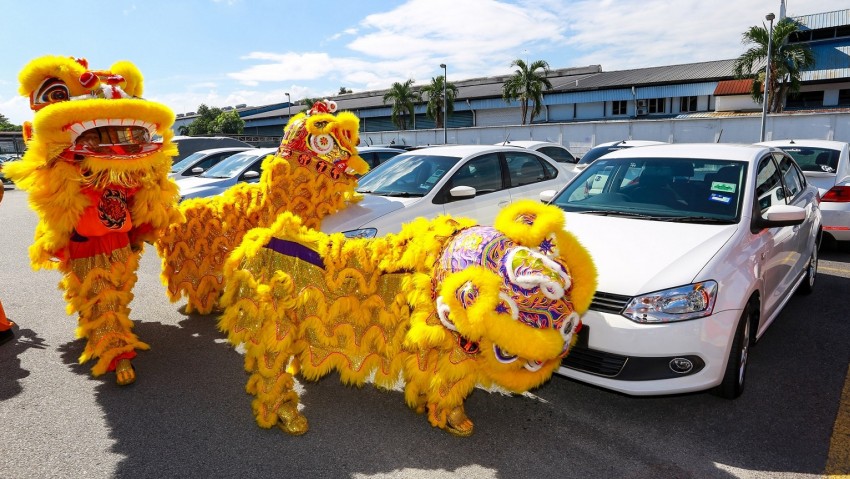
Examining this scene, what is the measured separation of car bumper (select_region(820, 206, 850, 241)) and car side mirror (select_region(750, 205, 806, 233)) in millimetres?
4264

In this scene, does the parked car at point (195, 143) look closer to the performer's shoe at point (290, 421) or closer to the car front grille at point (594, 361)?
the performer's shoe at point (290, 421)

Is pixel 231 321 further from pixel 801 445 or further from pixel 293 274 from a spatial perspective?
pixel 801 445

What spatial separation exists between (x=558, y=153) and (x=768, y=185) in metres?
8.26

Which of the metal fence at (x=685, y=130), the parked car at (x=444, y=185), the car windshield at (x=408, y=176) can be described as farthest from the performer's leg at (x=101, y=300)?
the metal fence at (x=685, y=130)

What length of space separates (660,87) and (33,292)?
123 feet

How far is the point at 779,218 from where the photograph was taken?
3766mm

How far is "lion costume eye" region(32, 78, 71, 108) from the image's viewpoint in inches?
151

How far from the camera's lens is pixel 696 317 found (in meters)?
3.22

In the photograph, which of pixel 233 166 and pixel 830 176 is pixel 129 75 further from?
pixel 830 176

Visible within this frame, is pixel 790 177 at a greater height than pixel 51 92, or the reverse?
pixel 51 92

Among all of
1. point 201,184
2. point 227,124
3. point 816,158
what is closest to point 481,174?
point 201,184

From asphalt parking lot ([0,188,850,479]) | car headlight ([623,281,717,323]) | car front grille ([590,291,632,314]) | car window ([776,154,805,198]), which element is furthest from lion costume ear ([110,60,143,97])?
car window ([776,154,805,198])

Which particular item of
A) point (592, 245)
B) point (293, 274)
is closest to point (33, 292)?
point (293, 274)

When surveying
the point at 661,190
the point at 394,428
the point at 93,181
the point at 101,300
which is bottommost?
the point at 394,428
